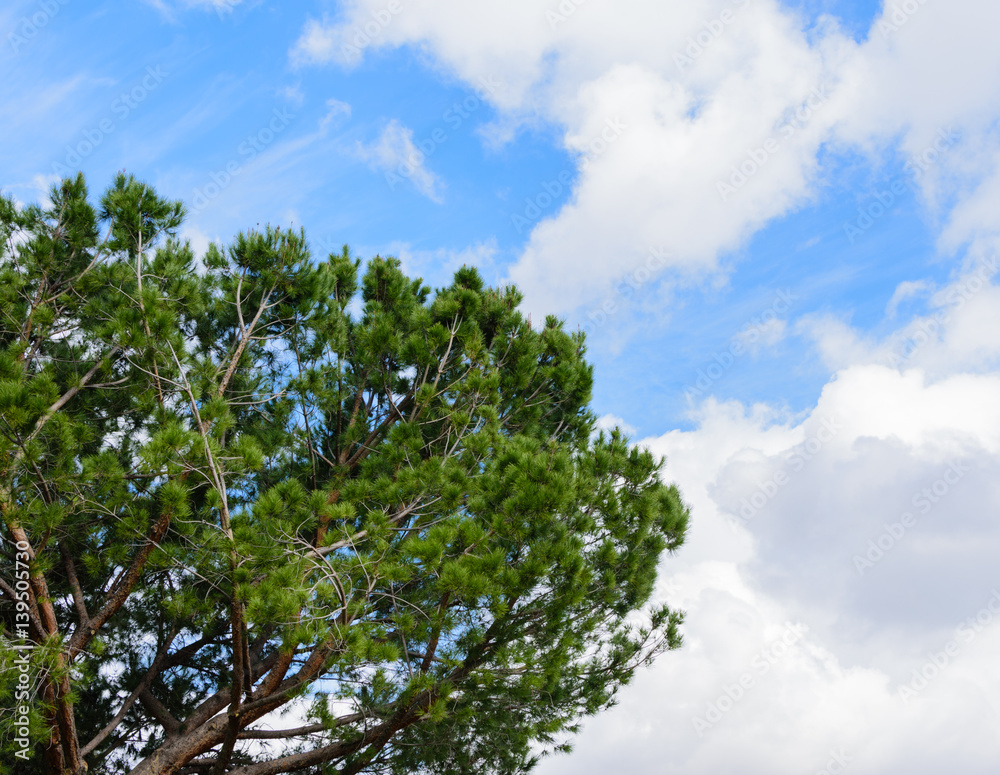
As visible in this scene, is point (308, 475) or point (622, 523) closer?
point (622, 523)

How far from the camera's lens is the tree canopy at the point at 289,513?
467 cm

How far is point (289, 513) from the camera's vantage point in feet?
17.6

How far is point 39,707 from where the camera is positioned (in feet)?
15.4

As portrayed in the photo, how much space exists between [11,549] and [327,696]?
258cm

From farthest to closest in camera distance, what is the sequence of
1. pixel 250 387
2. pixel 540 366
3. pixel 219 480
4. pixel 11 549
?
pixel 540 366
pixel 250 387
pixel 11 549
pixel 219 480

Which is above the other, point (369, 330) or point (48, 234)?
point (48, 234)

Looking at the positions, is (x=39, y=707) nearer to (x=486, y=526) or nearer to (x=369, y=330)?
(x=486, y=526)

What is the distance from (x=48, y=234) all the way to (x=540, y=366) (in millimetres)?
4426

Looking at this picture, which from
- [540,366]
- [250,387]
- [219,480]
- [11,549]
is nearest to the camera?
[219,480]

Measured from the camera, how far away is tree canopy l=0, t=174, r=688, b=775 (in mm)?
4672

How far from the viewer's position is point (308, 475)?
6.66 m

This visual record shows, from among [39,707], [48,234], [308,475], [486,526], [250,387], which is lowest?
[39,707]

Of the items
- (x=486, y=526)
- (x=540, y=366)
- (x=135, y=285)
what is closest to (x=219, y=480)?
(x=486, y=526)

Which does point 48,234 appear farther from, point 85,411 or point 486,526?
point 486,526
